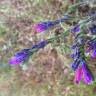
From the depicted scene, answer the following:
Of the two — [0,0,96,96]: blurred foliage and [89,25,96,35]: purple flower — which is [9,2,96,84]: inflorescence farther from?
[0,0,96,96]: blurred foliage

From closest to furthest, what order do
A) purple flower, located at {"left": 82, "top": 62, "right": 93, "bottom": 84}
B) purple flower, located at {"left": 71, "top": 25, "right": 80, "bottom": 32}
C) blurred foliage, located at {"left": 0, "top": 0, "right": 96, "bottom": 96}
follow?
purple flower, located at {"left": 82, "top": 62, "right": 93, "bottom": 84} → purple flower, located at {"left": 71, "top": 25, "right": 80, "bottom": 32} → blurred foliage, located at {"left": 0, "top": 0, "right": 96, "bottom": 96}

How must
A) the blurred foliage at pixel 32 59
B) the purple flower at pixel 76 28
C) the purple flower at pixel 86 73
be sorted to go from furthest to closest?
1. the blurred foliage at pixel 32 59
2. the purple flower at pixel 76 28
3. the purple flower at pixel 86 73

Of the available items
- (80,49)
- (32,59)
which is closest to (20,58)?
(80,49)

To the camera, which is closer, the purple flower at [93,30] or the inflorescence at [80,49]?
the inflorescence at [80,49]

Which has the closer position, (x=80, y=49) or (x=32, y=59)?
(x=80, y=49)

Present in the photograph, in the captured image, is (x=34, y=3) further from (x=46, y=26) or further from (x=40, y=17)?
(x=46, y=26)

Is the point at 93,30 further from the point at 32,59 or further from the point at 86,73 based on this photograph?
the point at 32,59

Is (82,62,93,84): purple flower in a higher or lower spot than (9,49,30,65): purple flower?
lower

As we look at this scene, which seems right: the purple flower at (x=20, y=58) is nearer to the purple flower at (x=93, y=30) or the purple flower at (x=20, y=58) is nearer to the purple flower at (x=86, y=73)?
the purple flower at (x=86, y=73)

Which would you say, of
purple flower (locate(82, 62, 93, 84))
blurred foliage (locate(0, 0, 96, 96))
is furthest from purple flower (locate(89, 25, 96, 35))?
blurred foliage (locate(0, 0, 96, 96))


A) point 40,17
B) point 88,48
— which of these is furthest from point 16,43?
point 88,48

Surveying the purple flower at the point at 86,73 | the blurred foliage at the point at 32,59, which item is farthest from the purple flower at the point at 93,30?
the blurred foliage at the point at 32,59
